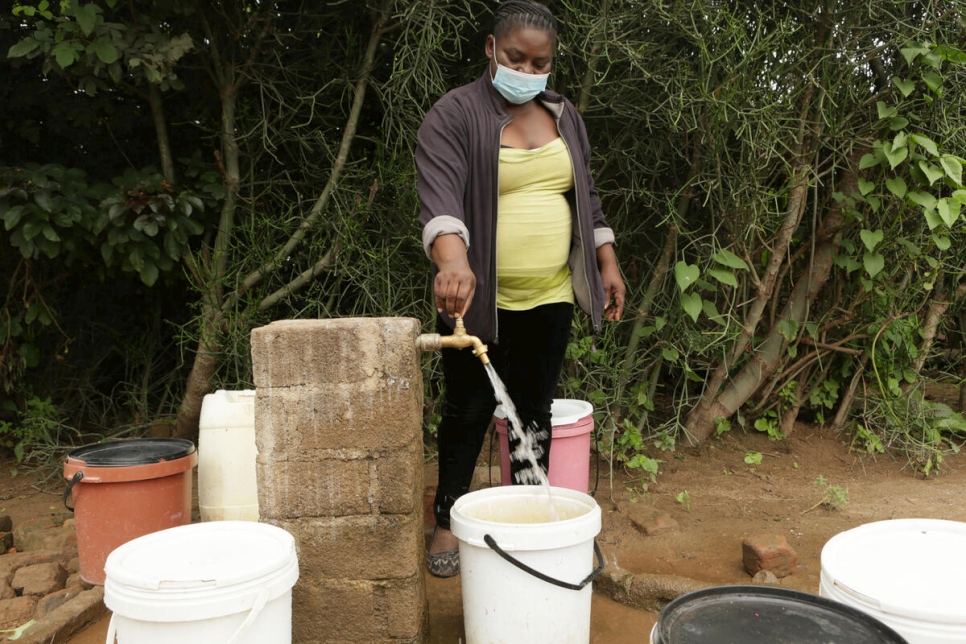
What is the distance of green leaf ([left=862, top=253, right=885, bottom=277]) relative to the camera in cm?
351

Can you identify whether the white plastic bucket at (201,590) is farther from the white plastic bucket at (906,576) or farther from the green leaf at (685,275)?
the green leaf at (685,275)

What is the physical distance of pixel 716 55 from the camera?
10.6 ft

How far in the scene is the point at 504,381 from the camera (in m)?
2.72

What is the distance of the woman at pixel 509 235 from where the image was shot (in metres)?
2.30

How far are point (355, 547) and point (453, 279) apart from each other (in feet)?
2.53

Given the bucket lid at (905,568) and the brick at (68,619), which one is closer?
the bucket lid at (905,568)

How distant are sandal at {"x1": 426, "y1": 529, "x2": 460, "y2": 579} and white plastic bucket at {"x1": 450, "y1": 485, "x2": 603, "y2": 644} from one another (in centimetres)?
Answer: 55

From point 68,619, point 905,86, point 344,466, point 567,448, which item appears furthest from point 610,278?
point 68,619

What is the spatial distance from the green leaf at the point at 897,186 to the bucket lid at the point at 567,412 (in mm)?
1570

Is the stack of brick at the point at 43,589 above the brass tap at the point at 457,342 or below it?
below

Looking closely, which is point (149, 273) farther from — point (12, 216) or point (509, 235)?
point (509, 235)

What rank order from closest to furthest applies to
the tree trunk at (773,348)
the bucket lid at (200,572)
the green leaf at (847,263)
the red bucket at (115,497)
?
the bucket lid at (200,572) → the red bucket at (115,497) → the green leaf at (847,263) → the tree trunk at (773,348)

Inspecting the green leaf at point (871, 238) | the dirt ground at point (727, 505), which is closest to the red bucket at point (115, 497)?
the dirt ground at point (727, 505)

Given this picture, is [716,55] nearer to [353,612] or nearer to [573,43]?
[573,43]
